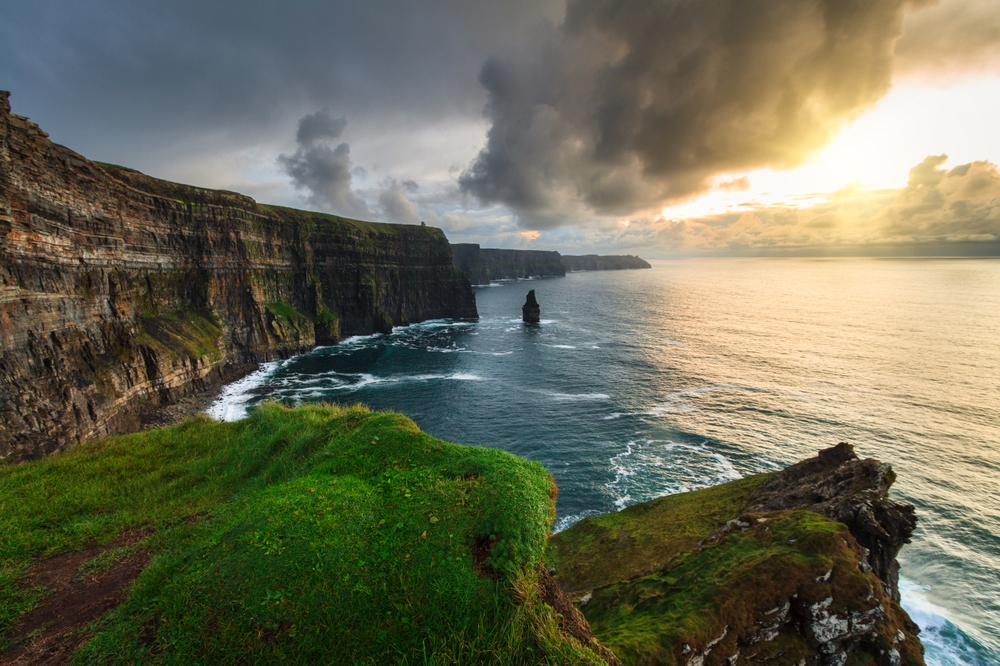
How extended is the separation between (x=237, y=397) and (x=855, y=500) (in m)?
61.0

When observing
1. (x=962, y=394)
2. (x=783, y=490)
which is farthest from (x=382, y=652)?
(x=962, y=394)

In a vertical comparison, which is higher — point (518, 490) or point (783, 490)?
point (518, 490)

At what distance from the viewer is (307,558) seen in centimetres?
779

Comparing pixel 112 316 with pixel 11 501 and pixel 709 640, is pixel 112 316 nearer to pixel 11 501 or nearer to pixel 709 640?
pixel 11 501

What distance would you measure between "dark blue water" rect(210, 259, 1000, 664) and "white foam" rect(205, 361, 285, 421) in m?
0.56

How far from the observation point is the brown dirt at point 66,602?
22.1 ft

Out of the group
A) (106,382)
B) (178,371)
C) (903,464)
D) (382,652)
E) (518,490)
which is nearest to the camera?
(382,652)

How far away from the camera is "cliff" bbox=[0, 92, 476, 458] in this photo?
30.6 meters

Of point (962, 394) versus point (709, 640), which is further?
point (962, 394)

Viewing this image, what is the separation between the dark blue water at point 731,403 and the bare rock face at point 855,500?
8.88 meters

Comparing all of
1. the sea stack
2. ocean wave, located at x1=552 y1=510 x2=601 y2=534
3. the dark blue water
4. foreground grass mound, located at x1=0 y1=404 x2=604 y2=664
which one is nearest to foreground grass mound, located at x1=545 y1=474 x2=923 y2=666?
foreground grass mound, located at x1=0 y1=404 x2=604 y2=664

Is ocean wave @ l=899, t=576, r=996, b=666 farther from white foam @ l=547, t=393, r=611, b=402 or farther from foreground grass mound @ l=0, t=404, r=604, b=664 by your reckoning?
white foam @ l=547, t=393, r=611, b=402

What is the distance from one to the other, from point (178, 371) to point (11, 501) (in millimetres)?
45389

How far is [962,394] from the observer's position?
45.0m
